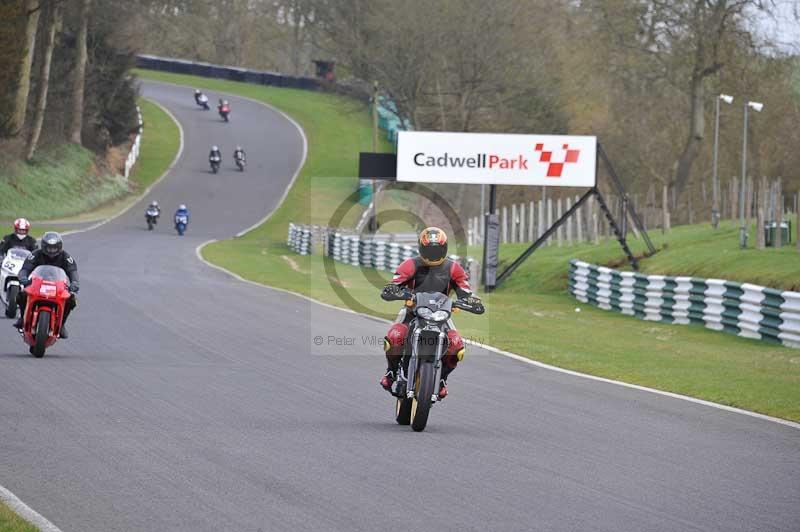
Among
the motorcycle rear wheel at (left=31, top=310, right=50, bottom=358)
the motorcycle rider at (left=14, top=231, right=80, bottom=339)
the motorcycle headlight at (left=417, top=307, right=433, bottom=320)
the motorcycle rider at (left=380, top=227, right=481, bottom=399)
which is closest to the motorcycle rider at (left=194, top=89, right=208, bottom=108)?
the motorcycle rider at (left=14, top=231, right=80, bottom=339)

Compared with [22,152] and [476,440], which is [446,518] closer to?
[476,440]

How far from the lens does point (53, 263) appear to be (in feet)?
51.9

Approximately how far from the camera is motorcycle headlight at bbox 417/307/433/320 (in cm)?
1062

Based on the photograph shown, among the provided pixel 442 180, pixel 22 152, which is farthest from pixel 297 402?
pixel 22 152

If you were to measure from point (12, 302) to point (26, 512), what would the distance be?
12711mm

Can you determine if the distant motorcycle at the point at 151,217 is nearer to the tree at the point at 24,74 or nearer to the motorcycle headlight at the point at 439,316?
the tree at the point at 24,74

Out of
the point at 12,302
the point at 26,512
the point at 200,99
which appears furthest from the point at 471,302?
the point at 200,99

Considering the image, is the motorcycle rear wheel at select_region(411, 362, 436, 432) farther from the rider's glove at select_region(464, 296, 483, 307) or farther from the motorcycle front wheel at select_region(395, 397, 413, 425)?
the rider's glove at select_region(464, 296, 483, 307)

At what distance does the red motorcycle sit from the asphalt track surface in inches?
10.5

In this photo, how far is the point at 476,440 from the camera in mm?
10297

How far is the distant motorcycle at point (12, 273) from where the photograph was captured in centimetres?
1920

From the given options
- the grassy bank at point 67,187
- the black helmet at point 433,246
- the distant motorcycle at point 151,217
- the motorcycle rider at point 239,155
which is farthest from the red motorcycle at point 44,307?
the motorcycle rider at point 239,155

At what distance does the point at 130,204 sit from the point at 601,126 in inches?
971

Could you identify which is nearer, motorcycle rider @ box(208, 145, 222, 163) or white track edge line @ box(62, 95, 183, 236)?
white track edge line @ box(62, 95, 183, 236)
